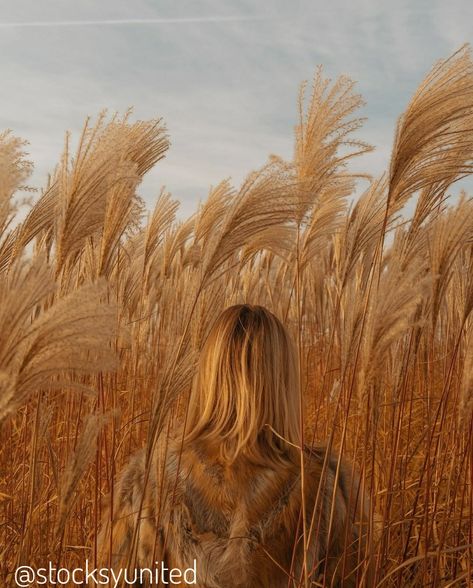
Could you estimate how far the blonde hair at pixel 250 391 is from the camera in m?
2.22

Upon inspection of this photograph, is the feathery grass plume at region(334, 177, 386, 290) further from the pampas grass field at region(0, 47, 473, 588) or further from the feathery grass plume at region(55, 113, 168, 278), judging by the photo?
the feathery grass plume at region(55, 113, 168, 278)

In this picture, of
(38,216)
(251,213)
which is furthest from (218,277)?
(38,216)

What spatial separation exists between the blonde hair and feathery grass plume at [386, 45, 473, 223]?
0.56 m

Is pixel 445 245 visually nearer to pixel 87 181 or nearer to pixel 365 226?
pixel 365 226

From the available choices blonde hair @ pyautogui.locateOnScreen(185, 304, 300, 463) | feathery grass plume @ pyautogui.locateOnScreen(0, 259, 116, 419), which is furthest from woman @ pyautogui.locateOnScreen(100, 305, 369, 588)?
feathery grass plume @ pyautogui.locateOnScreen(0, 259, 116, 419)

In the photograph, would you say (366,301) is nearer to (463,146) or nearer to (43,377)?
(463,146)


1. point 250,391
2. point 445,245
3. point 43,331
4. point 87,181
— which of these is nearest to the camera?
point 43,331

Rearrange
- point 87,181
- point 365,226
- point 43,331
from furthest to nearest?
1. point 365,226
2. point 87,181
3. point 43,331

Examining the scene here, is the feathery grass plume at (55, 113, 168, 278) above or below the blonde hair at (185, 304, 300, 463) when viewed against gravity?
above

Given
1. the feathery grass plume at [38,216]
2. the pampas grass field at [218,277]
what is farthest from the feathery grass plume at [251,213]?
the feathery grass plume at [38,216]

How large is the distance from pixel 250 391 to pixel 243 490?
294 millimetres

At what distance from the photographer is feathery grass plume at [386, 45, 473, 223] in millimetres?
2158

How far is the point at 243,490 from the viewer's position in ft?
7.05

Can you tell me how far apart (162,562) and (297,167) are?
143cm
